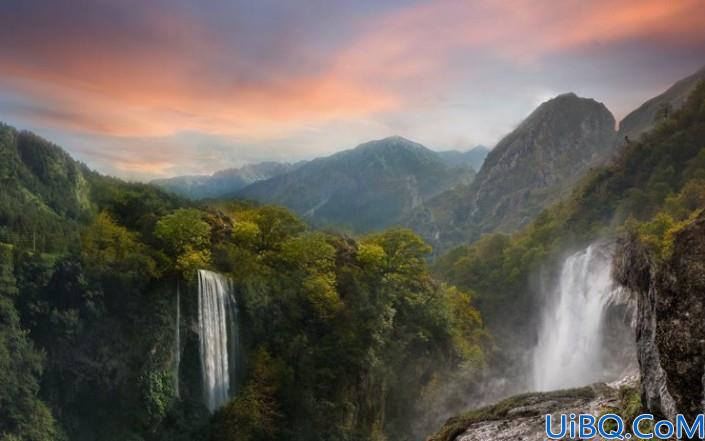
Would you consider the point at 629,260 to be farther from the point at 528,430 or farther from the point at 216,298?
the point at 216,298

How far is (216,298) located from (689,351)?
27549mm

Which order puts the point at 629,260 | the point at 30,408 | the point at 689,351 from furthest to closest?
the point at 30,408
the point at 629,260
the point at 689,351

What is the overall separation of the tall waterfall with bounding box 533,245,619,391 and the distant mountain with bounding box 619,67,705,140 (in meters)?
81.9

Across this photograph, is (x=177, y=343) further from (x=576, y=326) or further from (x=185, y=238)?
(x=576, y=326)

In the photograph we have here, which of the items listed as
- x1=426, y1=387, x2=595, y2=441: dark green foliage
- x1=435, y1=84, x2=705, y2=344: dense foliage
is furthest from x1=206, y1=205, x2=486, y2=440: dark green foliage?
x1=435, y1=84, x2=705, y2=344: dense foliage

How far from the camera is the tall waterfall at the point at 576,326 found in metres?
41.2

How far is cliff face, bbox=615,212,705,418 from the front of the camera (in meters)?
7.60

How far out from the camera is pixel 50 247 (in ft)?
91.4

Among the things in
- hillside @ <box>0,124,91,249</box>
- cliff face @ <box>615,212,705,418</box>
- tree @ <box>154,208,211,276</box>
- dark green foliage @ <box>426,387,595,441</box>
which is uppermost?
hillside @ <box>0,124,91,249</box>

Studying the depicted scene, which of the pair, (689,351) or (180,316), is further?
(180,316)

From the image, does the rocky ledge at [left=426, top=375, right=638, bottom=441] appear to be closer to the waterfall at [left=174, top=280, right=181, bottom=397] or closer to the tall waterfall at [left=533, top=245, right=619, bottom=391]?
the waterfall at [left=174, top=280, right=181, bottom=397]

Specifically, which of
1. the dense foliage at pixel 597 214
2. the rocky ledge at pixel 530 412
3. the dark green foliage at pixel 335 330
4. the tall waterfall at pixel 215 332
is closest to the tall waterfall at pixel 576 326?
the dense foliage at pixel 597 214

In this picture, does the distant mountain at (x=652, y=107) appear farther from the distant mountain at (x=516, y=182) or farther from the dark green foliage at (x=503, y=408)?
the dark green foliage at (x=503, y=408)

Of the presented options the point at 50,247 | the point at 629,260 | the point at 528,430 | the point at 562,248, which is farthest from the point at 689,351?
the point at 562,248
